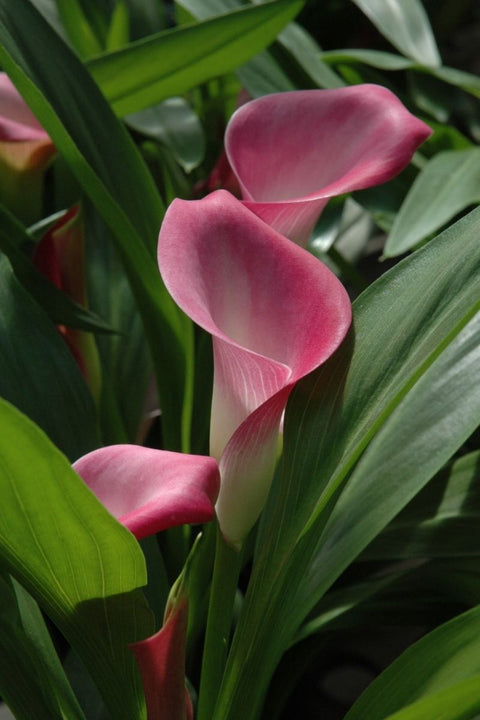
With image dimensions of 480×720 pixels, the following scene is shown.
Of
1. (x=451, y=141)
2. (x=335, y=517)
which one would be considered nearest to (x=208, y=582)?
(x=335, y=517)

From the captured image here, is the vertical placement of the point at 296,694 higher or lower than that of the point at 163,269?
lower

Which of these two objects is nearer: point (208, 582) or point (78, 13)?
point (208, 582)

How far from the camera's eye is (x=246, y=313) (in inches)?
11.5

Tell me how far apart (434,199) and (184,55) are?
0.17 meters

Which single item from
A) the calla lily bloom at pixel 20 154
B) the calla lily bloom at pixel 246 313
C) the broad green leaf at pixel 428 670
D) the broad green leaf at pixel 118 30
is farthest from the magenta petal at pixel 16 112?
the broad green leaf at pixel 428 670

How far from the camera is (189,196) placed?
1.82 ft

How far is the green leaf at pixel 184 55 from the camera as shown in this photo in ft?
1.52

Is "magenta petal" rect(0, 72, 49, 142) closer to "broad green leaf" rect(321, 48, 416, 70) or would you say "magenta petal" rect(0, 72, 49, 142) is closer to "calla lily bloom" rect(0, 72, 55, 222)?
"calla lily bloom" rect(0, 72, 55, 222)

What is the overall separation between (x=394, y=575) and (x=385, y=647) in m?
0.12

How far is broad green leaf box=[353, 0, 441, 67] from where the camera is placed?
607 mm

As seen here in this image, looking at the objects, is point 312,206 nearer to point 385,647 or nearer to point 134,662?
point 134,662

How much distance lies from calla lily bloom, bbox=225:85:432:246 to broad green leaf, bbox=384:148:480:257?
11 centimetres

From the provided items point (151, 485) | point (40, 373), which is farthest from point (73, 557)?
point (40, 373)

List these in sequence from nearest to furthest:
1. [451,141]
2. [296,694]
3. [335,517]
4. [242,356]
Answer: [242,356]
[335,517]
[296,694]
[451,141]
